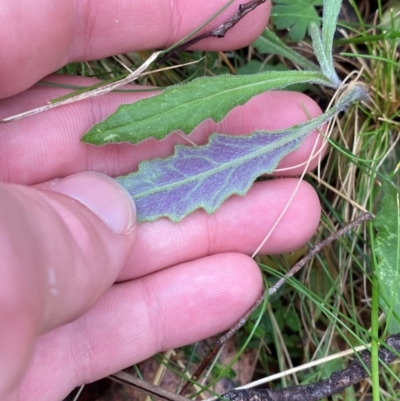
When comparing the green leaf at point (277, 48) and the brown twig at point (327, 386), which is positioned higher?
the green leaf at point (277, 48)

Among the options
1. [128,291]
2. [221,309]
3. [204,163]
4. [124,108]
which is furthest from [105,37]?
[221,309]

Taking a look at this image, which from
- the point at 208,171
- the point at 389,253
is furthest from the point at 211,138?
the point at 389,253

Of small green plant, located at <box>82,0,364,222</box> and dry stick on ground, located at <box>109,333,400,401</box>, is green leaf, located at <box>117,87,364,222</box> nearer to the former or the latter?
small green plant, located at <box>82,0,364,222</box>

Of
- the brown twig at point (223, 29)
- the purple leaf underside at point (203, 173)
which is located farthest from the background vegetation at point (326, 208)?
the purple leaf underside at point (203, 173)

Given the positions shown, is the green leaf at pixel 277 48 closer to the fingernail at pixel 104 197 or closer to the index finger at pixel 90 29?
the index finger at pixel 90 29

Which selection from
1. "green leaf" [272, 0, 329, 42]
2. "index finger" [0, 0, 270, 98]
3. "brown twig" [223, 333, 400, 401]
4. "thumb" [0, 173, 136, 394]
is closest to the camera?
"thumb" [0, 173, 136, 394]

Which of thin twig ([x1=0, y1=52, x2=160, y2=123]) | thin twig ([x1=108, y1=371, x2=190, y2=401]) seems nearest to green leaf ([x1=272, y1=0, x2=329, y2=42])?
thin twig ([x1=0, y1=52, x2=160, y2=123])
